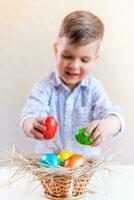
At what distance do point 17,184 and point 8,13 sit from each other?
51 centimetres


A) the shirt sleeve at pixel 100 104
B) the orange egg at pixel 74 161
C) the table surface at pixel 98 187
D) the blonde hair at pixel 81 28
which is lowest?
the table surface at pixel 98 187

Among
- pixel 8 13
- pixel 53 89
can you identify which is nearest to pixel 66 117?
pixel 53 89

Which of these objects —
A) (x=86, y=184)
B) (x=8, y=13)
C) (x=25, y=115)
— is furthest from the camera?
(x=8, y=13)

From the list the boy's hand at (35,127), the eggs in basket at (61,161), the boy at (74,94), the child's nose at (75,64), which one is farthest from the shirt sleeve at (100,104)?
the eggs in basket at (61,161)

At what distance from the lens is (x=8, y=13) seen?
132cm

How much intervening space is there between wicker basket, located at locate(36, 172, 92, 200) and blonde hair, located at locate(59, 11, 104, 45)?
1.24 feet

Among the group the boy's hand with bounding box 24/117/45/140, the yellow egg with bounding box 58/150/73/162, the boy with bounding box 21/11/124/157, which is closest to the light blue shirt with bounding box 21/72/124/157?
the boy with bounding box 21/11/124/157

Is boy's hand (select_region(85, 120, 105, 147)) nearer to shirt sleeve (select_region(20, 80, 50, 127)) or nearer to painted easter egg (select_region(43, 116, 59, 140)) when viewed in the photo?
painted easter egg (select_region(43, 116, 59, 140))

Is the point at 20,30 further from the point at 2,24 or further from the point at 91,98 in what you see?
the point at 91,98

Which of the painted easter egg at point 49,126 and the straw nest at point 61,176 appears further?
the painted easter egg at point 49,126

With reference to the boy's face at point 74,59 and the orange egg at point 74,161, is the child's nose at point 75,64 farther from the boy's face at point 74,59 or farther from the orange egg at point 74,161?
the orange egg at point 74,161

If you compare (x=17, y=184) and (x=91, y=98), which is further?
(x=91, y=98)

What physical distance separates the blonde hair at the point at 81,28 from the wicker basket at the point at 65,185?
379 millimetres

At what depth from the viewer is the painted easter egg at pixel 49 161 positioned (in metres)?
0.96
